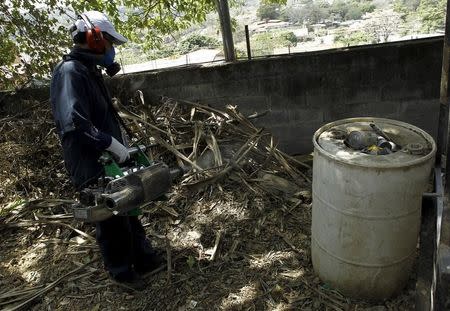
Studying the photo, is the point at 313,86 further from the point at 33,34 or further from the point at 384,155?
the point at 33,34

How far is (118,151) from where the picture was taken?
9.95 ft

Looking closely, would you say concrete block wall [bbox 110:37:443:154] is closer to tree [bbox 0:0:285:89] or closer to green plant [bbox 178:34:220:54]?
tree [bbox 0:0:285:89]

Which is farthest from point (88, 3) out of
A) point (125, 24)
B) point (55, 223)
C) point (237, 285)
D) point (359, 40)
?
point (237, 285)

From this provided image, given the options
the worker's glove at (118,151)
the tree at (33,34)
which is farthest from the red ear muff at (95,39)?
the tree at (33,34)

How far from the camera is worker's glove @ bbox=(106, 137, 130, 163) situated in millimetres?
2987

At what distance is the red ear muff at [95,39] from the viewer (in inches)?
118

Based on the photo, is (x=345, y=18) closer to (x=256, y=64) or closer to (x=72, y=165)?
(x=256, y=64)

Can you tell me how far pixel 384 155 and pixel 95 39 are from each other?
239 centimetres

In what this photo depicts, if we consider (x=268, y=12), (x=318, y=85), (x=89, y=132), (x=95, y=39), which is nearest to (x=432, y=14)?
(x=318, y=85)

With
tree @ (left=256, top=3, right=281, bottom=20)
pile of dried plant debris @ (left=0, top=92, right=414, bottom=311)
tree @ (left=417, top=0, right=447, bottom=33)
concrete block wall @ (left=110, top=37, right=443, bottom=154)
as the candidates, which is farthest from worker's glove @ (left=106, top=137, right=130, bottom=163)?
tree @ (left=256, top=3, right=281, bottom=20)

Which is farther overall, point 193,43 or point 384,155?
point 193,43

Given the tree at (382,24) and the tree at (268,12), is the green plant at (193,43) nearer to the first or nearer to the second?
the tree at (268,12)

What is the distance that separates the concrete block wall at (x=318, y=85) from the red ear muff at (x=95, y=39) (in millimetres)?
2965

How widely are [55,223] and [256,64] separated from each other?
3.63 metres
